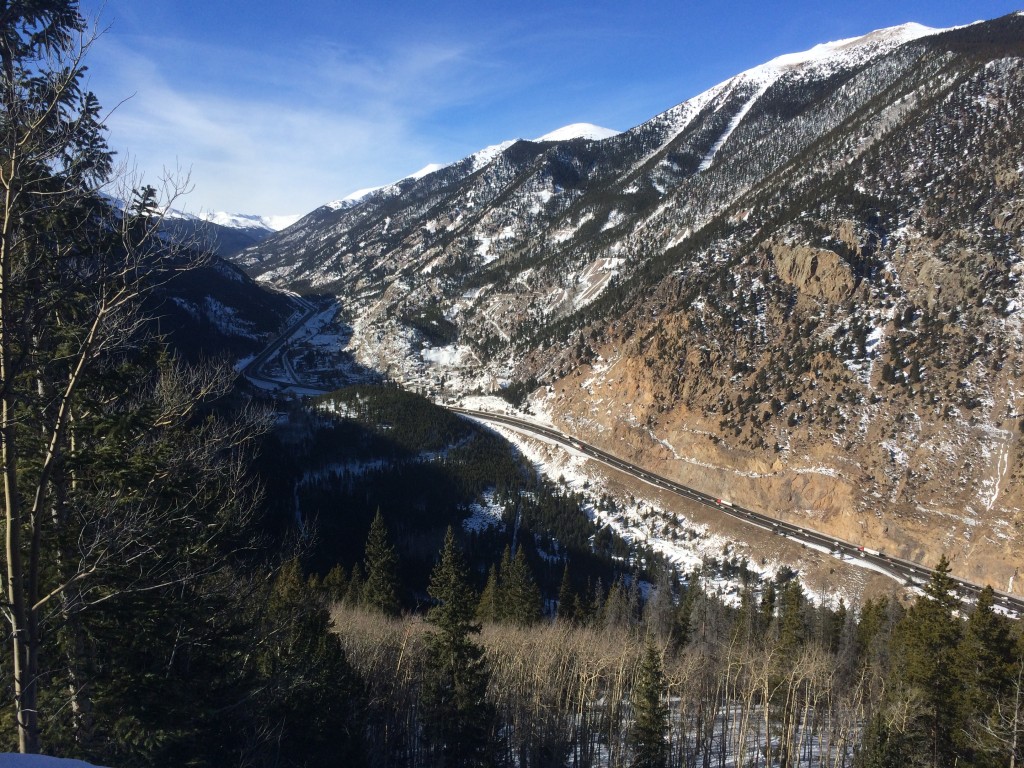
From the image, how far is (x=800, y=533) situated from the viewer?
236 ft

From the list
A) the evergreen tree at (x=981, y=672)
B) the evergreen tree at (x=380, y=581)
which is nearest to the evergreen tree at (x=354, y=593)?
the evergreen tree at (x=380, y=581)

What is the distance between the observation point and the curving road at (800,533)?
2284 inches

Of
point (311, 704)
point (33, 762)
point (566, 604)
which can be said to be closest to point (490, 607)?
point (566, 604)

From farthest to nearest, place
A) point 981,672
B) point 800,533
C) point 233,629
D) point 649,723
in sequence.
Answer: point 800,533, point 649,723, point 981,672, point 233,629

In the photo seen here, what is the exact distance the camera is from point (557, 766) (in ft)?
81.4

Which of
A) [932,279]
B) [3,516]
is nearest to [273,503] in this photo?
[3,516]

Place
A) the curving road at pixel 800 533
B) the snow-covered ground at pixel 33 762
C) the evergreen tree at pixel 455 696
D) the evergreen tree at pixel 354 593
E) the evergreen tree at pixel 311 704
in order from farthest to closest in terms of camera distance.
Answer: the curving road at pixel 800 533 < the evergreen tree at pixel 354 593 < the evergreen tree at pixel 455 696 < the evergreen tree at pixel 311 704 < the snow-covered ground at pixel 33 762

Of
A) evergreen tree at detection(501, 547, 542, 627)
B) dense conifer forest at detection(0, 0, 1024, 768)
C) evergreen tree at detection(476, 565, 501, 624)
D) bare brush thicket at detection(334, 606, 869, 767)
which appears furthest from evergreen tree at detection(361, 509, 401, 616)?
evergreen tree at detection(501, 547, 542, 627)

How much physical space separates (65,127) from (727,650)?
125 ft

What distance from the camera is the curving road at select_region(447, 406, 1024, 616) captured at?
5802cm

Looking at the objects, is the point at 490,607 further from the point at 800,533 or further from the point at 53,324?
the point at 800,533

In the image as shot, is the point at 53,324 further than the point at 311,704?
No

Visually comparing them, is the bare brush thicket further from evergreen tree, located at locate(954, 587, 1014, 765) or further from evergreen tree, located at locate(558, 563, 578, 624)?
evergreen tree, located at locate(558, 563, 578, 624)

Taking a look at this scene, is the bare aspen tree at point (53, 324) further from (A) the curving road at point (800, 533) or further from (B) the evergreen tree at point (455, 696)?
(A) the curving road at point (800, 533)
